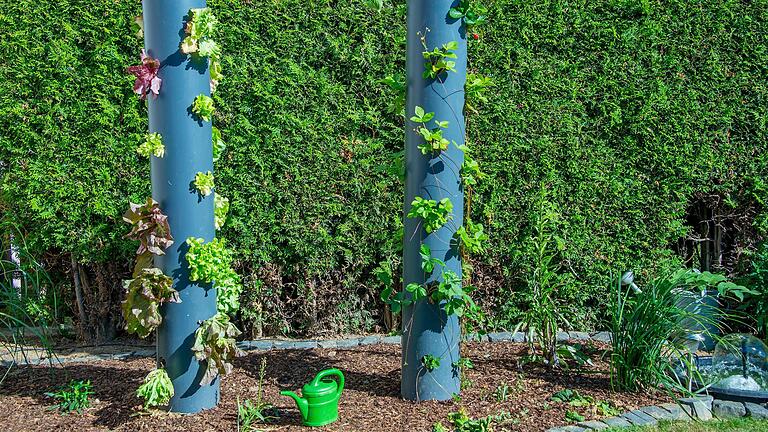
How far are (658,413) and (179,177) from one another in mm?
2702

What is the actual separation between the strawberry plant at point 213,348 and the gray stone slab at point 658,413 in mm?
2139

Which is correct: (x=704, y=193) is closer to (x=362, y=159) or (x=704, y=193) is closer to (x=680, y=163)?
(x=680, y=163)

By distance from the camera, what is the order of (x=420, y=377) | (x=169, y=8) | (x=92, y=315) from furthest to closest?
(x=92, y=315) → (x=420, y=377) → (x=169, y=8)

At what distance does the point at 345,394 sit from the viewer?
3840mm

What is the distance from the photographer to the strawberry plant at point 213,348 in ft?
11.3

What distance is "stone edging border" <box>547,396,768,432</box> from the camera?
11.6ft

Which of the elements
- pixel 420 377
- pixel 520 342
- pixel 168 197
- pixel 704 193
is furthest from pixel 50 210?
pixel 704 193

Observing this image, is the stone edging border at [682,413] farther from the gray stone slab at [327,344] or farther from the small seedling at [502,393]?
the gray stone slab at [327,344]

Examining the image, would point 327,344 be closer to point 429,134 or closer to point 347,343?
point 347,343

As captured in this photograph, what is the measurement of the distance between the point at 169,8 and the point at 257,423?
2011mm

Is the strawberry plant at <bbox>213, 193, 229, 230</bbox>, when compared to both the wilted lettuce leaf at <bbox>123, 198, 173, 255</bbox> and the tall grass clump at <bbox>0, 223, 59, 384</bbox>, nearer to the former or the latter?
the wilted lettuce leaf at <bbox>123, 198, 173, 255</bbox>

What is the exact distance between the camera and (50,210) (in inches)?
185

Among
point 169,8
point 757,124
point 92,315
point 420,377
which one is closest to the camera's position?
point 169,8

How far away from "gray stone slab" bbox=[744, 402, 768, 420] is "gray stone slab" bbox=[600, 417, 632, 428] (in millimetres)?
800
